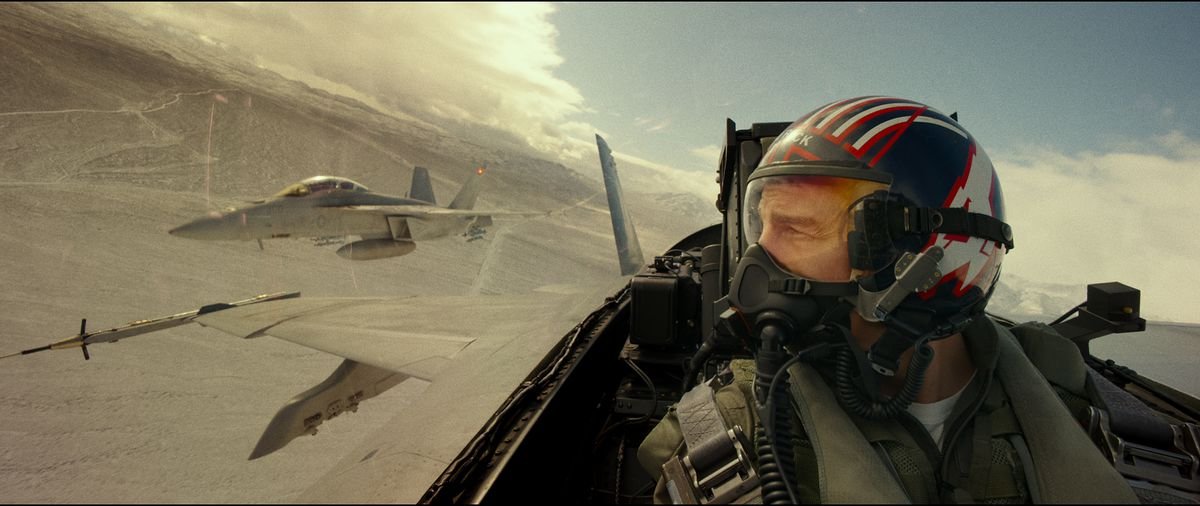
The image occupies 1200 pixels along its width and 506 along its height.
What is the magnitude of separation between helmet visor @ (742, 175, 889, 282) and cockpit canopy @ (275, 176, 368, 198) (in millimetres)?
7610

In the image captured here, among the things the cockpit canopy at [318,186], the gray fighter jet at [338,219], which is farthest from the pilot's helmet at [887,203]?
the cockpit canopy at [318,186]

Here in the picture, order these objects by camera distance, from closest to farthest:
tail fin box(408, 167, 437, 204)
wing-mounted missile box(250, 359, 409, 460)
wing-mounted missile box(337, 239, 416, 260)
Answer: wing-mounted missile box(250, 359, 409, 460), wing-mounted missile box(337, 239, 416, 260), tail fin box(408, 167, 437, 204)

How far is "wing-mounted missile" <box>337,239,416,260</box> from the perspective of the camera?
981 centimetres

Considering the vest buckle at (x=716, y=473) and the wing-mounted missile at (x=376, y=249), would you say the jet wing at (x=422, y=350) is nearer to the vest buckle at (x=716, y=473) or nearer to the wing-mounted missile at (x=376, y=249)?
the vest buckle at (x=716, y=473)

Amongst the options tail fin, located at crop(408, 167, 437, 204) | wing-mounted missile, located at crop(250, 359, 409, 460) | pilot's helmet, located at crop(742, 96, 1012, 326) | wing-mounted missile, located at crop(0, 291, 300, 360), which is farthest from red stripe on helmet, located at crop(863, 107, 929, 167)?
tail fin, located at crop(408, 167, 437, 204)

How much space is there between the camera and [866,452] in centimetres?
92

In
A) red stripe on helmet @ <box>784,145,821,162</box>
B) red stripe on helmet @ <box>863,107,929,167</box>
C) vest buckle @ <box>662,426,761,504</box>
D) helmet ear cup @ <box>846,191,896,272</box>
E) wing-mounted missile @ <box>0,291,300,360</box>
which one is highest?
red stripe on helmet @ <box>863,107,929,167</box>

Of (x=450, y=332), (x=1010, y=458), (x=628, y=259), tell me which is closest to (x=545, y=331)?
(x=450, y=332)

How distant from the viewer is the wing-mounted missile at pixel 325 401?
2053 millimetres

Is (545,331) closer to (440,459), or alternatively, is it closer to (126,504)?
(440,459)

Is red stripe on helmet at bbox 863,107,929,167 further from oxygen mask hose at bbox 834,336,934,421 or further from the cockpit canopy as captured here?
the cockpit canopy

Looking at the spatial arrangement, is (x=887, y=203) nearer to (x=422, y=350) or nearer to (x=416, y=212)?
(x=422, y=350)

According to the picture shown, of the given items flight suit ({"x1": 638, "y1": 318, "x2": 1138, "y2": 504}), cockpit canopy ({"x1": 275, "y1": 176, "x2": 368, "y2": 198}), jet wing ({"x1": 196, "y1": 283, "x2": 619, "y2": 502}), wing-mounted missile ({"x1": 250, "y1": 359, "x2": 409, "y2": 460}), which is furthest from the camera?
cockpit canopy ({"x1": 275, "y1": 176, "x2": 368, "y2": 198})

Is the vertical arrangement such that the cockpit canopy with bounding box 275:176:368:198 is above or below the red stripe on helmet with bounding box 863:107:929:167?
below
